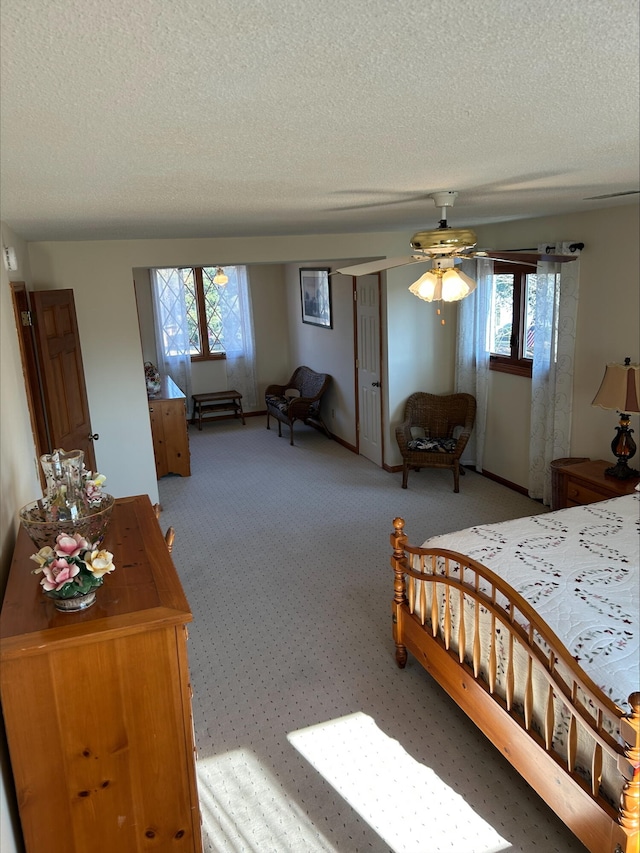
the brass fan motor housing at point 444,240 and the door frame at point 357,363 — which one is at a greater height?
the brass fan motor housing at point 444,240

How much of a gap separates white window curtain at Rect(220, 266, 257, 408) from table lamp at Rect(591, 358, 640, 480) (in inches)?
202

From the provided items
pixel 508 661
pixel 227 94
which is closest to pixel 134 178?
pixel 227 94

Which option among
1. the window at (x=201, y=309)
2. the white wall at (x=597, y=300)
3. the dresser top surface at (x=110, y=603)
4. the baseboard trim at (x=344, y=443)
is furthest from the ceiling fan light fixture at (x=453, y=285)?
the window at (x=201, y=309)

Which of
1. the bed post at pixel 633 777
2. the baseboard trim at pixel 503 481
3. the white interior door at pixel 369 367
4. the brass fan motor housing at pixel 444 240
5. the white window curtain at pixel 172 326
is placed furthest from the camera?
the white window curtain at pixel 172 326

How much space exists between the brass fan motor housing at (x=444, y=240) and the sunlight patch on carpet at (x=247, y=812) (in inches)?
91.5

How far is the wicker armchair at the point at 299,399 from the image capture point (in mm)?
6973

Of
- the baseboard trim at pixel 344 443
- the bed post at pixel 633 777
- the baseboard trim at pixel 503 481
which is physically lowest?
the baseboard trim at pixel 503 481

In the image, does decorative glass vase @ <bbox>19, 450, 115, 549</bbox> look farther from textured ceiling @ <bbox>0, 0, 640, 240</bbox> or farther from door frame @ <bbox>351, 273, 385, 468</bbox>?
door frame @ <bbox>351, 273, 385, 468</bbox>

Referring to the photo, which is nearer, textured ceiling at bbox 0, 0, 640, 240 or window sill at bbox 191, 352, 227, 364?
textured ceiling at bbox 0, 0, 640, 240

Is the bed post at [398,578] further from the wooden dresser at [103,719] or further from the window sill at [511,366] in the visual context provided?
the window sill at [511,366]

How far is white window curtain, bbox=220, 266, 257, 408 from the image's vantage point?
8.02 meters

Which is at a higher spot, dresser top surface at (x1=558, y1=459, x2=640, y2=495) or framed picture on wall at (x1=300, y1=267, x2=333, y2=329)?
framed picture on wall at (x1=300, y1=267, x2=333, y2=329)

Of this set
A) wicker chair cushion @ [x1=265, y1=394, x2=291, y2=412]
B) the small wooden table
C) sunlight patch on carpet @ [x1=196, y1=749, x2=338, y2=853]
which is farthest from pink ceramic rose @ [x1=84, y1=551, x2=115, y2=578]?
the small wooden table

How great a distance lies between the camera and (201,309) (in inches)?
312
